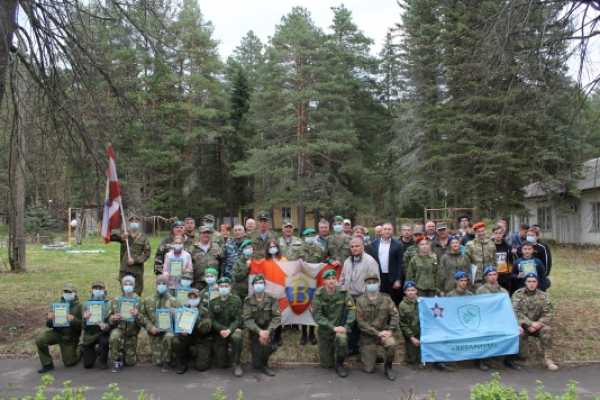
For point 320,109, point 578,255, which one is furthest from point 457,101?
point 320,109

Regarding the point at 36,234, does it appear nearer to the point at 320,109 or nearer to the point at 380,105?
the point at 320,109

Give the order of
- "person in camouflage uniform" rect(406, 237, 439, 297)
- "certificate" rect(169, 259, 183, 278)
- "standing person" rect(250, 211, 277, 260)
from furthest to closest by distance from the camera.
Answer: "standing person" rect(250, 211, 277, 260) → "certificate" rect(169, 259, 183, 278) → "person in camouflage uniform" rect(406, 237, 439, 297)

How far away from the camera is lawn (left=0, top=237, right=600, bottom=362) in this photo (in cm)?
813

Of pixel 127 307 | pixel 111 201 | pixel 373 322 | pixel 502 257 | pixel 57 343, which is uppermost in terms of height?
pixel 111 201

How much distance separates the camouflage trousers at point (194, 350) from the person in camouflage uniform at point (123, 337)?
0.70 meters

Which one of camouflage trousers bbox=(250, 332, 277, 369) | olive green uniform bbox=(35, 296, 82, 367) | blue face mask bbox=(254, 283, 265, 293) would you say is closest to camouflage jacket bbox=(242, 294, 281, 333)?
blue face mask bbox=(254, 283, 265, 293)

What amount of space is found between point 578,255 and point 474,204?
4.92 metres

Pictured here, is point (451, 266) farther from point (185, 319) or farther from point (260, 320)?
point (185, 319)

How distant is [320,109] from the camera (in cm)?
3325

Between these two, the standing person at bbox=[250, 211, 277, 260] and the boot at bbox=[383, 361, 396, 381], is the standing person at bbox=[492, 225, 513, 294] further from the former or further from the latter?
the standing person at bbox=[250, 211, 277, 260]

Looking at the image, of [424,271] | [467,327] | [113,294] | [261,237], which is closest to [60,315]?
[261,237]

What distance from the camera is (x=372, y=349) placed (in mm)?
7309

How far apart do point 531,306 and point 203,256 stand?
17.4ft

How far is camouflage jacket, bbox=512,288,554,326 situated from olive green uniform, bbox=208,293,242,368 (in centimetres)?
423
